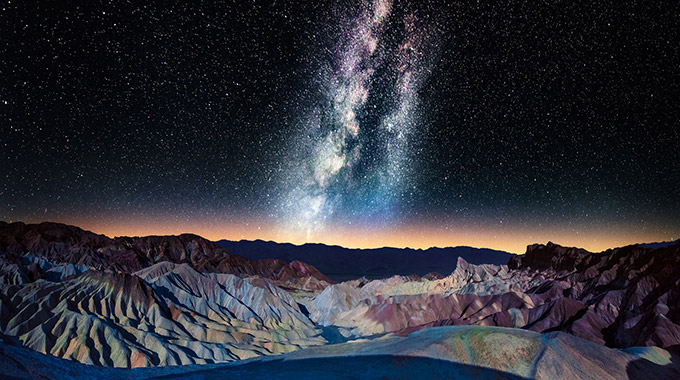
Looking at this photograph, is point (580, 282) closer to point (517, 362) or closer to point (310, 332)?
point (310, 332)

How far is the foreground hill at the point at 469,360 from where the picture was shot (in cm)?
1759

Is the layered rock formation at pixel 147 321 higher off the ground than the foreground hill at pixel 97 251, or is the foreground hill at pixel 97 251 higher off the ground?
the foreground hill at pixel 97 251

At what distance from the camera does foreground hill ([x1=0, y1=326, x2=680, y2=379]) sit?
17.6 metres

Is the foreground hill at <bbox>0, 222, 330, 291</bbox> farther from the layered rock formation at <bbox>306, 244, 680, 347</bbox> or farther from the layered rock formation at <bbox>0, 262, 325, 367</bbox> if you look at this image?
the layered rock formation at <bbox>306, 244, 680, 347</bbox>

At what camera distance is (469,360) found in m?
18.4

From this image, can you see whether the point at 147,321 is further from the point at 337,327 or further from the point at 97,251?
the point at 97,251

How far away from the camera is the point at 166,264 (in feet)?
393

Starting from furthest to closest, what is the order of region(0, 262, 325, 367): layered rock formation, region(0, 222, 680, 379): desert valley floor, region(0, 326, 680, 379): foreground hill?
region(0, 262, 325, 367): layered rock formation, region(0, 222, 680, 379): desert valley floor, region(0, 326, 680, 379): foreground hill

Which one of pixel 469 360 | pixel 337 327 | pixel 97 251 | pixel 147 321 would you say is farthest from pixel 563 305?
pixel 97 251

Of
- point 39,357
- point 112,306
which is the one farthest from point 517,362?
point 112,306

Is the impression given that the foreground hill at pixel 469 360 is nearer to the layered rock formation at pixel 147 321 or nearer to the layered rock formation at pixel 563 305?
the layered rock formation at pixel 563 305

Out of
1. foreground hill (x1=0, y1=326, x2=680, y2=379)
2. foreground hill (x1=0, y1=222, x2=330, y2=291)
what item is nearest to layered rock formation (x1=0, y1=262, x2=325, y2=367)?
foreground hill (x1=0, y1=326, x2=680, y2=379)

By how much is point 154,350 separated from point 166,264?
59.9m

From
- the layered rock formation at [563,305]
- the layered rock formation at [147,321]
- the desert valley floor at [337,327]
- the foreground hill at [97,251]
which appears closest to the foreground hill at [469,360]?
the desert valley floor at [337,327]
